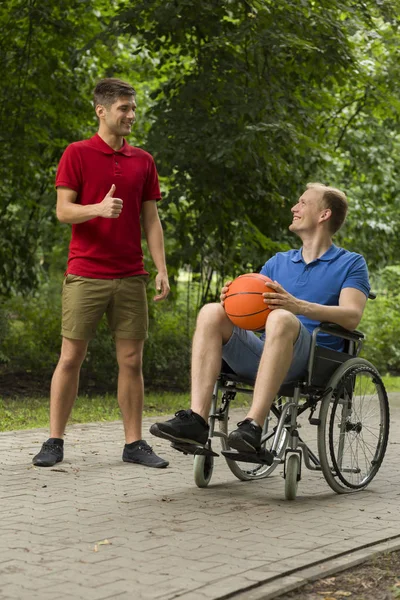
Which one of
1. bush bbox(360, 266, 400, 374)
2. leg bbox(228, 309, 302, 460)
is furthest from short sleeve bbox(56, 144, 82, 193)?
bush bbox(360, 266, 400, 374)

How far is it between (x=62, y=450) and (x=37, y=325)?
21.3 feet

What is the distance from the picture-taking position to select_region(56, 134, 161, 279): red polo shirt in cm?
614

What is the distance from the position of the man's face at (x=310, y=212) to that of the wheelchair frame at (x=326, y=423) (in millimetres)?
622

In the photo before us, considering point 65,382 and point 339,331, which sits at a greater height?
point 339,331

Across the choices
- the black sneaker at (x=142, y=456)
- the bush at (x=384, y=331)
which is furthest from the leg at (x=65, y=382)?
the bush at (x=384, y=331)

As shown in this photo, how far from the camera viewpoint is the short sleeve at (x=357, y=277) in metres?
5.79

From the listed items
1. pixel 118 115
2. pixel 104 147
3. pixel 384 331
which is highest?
pixel 118 115

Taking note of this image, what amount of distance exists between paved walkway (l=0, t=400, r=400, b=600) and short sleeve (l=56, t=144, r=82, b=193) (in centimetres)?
164

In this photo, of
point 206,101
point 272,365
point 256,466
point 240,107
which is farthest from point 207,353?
point 206,101

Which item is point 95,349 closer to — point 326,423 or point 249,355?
point 326,423

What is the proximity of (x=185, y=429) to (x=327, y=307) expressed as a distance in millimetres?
1023

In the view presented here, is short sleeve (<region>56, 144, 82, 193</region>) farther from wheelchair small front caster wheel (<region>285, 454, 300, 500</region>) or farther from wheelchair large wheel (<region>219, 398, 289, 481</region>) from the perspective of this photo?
wheelchair small front caster wheel (<region>285, 454, 300, 500</region>)

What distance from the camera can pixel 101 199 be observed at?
616 cm

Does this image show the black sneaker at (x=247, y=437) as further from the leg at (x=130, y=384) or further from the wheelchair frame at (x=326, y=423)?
the leg at (x=130, y=384)
